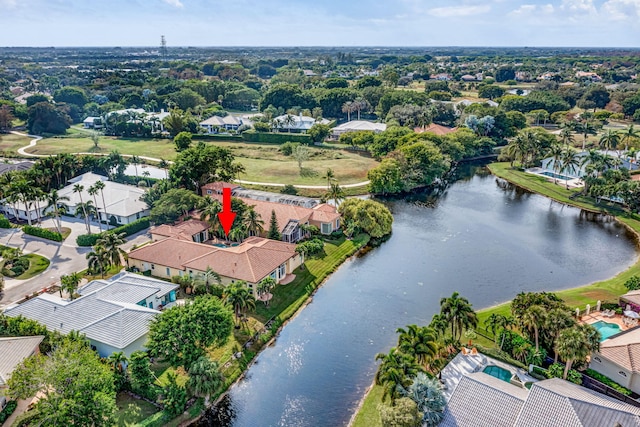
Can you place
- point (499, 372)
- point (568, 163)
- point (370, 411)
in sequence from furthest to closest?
1. point (568, 163)
2. point (499, 372)
3. point (370, 411)

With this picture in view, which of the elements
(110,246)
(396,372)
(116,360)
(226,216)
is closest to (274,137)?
(226,216)

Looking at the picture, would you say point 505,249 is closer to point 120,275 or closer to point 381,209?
point 381,209

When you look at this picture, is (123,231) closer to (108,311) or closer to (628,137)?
(108,311)

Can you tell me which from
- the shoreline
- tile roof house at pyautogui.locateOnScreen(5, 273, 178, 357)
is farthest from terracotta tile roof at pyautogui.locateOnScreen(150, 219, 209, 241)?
the shoreline

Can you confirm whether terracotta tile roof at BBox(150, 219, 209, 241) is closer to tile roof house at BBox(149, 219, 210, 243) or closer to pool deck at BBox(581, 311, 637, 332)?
tile roof house at BBox(149, 219, 210, 243)

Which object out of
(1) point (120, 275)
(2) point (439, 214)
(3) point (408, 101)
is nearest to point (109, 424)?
(1) point (120, 275)

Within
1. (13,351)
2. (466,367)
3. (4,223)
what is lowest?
(466,367)
